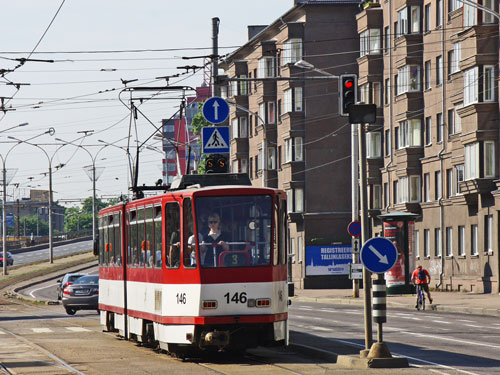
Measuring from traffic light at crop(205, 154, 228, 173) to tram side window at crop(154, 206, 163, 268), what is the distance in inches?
273

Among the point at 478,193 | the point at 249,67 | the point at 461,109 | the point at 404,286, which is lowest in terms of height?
the point at 404,286

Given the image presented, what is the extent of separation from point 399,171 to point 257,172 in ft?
83.8

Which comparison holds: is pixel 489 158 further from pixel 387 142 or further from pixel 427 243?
pixel 387 142

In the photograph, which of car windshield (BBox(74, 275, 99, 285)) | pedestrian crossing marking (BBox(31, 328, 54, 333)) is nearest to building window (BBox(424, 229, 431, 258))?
car windshield (BBox(74, 275, 99, 285))

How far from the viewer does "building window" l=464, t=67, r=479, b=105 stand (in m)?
51.8

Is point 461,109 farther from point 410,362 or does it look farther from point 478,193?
point 410,362

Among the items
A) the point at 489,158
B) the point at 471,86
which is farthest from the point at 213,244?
the point at 471,86

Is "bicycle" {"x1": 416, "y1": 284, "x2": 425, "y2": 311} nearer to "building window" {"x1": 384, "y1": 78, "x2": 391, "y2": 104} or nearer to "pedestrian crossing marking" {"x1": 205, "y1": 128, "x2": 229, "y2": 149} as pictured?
"pedestrian crossing marking" {"x1": 205, "y1": 128, "x2": 229, "y2": 149}

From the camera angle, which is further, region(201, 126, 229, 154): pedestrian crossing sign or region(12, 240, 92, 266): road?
region(12, 240, 92, 266): road

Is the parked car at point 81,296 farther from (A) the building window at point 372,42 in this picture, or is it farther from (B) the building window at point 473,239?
(A) the building window at point 372,42

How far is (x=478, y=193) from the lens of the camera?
52.6m

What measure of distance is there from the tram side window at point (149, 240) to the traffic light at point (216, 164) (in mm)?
6233

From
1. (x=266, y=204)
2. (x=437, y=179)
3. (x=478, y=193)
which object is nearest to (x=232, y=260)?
(x=266, y=204)

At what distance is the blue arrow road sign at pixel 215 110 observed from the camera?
29500 mm
